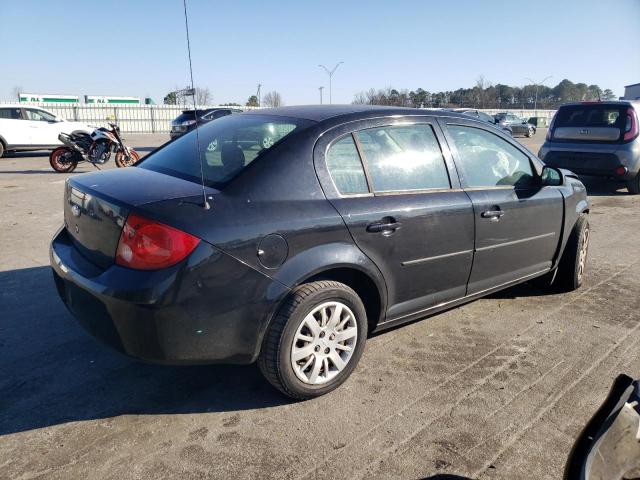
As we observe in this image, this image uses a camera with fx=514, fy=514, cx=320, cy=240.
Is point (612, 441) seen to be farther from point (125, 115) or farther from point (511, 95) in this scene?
point (511, 95)

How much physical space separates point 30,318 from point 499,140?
3.95 m

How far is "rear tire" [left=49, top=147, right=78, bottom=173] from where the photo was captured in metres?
12.5

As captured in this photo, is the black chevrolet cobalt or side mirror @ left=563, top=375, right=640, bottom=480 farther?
the black chevrolet cobalt

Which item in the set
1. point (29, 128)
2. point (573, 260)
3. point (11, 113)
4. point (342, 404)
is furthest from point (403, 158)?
point (11, 113)

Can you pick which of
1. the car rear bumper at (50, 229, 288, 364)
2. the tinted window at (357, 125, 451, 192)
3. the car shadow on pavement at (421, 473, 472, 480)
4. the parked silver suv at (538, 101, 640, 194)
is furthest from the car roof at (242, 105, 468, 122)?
the parked silver suv at (538, 101, 640, 194)

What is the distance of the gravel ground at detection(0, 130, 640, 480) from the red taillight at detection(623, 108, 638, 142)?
6.57m

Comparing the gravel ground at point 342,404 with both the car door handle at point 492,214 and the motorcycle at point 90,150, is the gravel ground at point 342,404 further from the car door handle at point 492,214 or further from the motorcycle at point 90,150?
the motorcycle at point 90,150

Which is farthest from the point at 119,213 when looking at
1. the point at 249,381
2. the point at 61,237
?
the point at 249,381

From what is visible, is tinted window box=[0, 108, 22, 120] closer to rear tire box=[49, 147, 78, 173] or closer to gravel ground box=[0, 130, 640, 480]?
rear tire box=[49, 147, 78, 173]

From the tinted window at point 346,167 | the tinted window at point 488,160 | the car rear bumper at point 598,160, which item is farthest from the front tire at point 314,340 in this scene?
the car rear bumper at point 598,160

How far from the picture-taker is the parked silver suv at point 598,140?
965 centimetres

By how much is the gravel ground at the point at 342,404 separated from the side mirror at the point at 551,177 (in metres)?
1.08

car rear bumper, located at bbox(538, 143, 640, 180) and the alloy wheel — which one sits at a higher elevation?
car rear bumper, located at bbox(538, 143, 640, 180)

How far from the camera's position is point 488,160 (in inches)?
156
